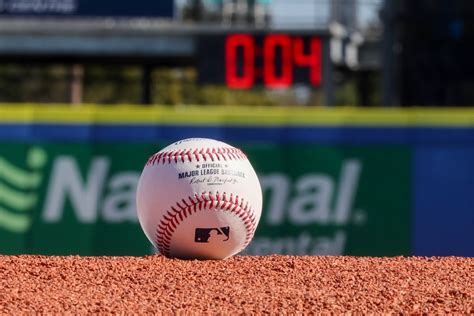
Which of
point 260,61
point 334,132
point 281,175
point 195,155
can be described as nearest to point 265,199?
point 281,175

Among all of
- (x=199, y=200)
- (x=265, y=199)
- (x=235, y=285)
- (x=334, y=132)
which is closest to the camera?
(x=235, y=285)

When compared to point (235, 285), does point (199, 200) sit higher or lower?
higher

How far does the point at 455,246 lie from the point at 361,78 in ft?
26.0

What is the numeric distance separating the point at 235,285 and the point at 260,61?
326 inches

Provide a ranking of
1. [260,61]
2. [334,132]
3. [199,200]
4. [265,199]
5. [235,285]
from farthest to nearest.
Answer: [260,61]
[334,132]
[265,199]
[199,200]
[235,285]

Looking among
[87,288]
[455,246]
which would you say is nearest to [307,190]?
[455,246]

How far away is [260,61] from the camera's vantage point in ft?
41.9

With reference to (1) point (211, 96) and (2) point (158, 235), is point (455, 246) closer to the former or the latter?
(2) point (158, 235)

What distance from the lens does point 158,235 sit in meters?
5.27

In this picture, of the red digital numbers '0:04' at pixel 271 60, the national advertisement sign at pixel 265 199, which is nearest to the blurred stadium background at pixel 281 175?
the national advertisement sign at pixel 265 199

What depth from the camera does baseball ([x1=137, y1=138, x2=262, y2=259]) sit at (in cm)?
514

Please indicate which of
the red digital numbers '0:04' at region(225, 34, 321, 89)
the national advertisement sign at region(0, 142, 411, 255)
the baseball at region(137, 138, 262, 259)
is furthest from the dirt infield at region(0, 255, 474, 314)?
the red digital numbers '0:04' at region(225, 34, 321, 89)

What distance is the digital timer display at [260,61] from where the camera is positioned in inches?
501
